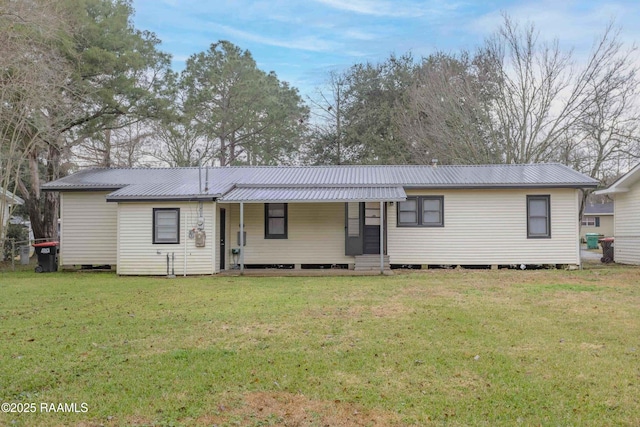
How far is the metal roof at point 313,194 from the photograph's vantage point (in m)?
12.6

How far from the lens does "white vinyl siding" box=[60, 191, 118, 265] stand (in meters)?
14.6

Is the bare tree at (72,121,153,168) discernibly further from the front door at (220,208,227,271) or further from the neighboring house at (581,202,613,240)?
the neighboring house at (581,202,613,240)

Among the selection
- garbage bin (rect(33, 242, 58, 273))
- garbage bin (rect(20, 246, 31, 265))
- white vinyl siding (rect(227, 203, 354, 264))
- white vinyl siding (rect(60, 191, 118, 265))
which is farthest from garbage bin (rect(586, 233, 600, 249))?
garbage bin (rect(20, 246, 31, 265))

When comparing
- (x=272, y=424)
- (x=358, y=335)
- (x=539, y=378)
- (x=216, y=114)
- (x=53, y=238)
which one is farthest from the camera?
(x=216, y=114)

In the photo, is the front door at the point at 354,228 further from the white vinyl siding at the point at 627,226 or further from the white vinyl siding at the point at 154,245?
the white vinyl siding at the point at 627,226

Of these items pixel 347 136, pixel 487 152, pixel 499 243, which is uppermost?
pixel 347 136

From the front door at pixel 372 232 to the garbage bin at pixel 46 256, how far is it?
9638 mm

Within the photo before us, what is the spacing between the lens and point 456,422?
139 inches

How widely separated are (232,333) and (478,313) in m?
3.90

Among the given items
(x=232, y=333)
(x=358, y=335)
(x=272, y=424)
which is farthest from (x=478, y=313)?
(x=272, y=424)

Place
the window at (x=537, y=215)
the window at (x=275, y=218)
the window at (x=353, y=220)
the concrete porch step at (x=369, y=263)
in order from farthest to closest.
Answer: the window at (x=275, y=218) < the window at (x=353, y=220) < the window at (x=537, y=215) < the concrete porch step at (x=369, y=263)

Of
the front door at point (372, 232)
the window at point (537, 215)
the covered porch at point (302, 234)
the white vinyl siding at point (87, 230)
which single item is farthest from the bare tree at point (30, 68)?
the window at point (537, 215)

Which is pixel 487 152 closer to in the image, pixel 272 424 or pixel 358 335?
pixel 358 335

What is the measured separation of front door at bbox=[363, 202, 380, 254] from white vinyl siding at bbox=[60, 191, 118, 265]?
7.93 meters
